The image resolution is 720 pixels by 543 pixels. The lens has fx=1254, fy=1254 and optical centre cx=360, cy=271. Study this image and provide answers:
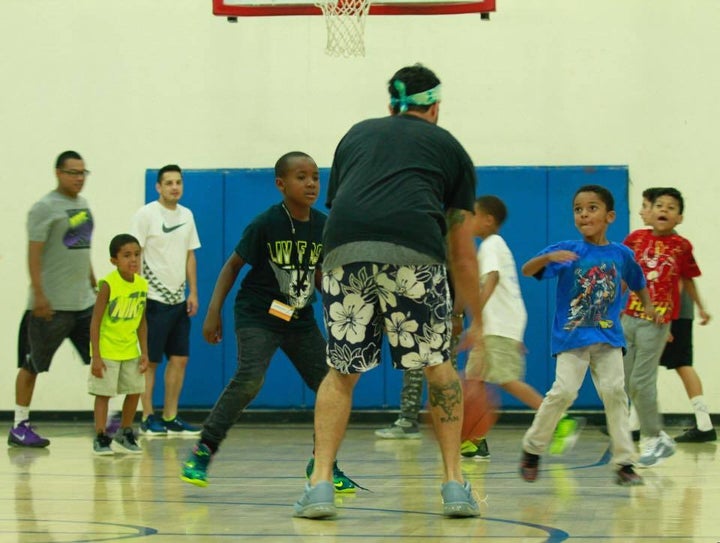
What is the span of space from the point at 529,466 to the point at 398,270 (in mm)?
1998

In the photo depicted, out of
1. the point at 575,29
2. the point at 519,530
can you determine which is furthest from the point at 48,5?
the point at 519,530

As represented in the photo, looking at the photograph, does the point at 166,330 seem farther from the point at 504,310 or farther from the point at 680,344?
the point at 680,344

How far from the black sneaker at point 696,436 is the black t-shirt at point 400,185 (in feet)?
15.2

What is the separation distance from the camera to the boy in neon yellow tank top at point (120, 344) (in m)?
8.55

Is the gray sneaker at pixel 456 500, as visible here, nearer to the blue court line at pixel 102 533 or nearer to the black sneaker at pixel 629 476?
the blue court line at pixel 102 533

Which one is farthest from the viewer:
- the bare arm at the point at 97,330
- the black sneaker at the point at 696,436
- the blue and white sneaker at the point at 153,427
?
the blue and white sneaker at the point at 153,427

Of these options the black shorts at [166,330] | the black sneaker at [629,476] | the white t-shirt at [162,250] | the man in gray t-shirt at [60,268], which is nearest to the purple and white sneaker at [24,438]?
the man in gray t-shirt at [60,268]

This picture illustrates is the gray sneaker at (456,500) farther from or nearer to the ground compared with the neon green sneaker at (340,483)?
farther from the ground

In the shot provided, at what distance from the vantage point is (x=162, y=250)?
33.8 feet

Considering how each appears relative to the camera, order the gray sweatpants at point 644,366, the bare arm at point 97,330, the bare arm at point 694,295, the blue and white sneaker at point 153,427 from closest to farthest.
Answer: the gray sweatpants at point 644,366 → the bare arm at point 97,330 → the bare arm at point 694,295 → the blue and white sneaker at point 153,427

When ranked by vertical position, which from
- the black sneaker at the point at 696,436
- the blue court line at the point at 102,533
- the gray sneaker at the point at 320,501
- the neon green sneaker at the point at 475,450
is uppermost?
the gray sneaker at the point at 320,501

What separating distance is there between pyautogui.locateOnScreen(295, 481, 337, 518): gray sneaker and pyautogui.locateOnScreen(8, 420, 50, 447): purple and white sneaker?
4.26 meters

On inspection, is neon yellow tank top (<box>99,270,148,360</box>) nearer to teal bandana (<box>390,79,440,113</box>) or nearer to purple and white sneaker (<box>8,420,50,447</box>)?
purple and white sneaker (<box>8,420,50,447</box>)

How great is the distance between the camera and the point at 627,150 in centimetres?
1076
